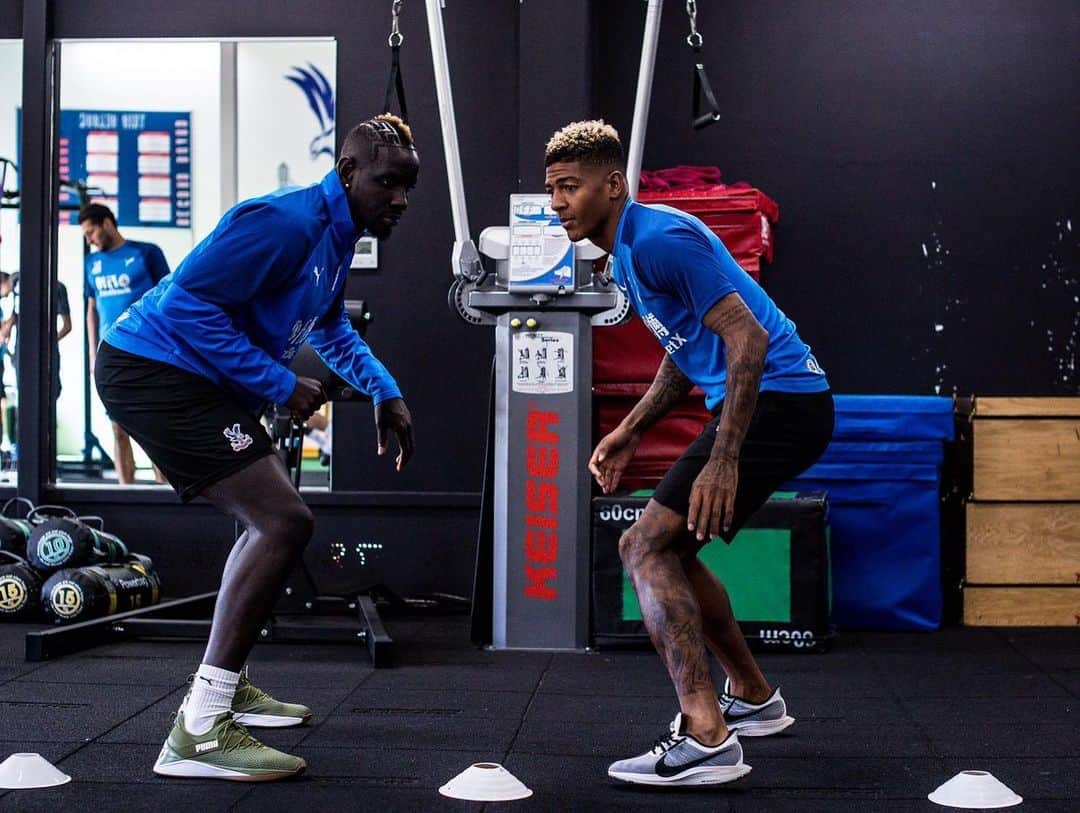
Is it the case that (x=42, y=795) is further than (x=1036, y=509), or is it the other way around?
(x=1036, y=509)

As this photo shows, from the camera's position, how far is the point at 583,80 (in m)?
5.54

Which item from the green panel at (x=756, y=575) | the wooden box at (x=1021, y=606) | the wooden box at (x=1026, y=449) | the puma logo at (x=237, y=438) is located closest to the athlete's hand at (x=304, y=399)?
the puma logo at (x=237, y=438)

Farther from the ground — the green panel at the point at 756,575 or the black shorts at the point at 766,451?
the black shorts at the point at 766,451

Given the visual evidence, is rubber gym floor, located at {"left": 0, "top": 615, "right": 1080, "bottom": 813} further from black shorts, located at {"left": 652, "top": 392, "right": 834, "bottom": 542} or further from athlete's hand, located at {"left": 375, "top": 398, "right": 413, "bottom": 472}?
athlete's hand, located at {"left": 375, "top": 398, "right": 413, "bottom": 472}

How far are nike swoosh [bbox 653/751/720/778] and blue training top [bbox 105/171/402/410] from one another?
1141 millimetres

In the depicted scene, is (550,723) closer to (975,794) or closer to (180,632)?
(975,794)

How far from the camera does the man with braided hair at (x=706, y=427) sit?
3.00 metres

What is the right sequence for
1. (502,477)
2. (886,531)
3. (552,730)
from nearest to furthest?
(552,730) → (502,477) → (886,531)

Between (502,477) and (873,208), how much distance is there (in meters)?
2.20

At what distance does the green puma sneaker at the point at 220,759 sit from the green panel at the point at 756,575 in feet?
6.88

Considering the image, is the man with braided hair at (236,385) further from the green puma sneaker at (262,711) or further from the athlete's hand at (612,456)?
the athlete's hand at (612,456)

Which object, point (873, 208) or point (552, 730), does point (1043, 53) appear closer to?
point (873, 208)

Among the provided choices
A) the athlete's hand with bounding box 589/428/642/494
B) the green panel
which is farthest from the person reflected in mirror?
the athlete's hand with bounding box 589/428/642/494

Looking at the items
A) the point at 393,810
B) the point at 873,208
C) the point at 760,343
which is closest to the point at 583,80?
the point at 873,208
